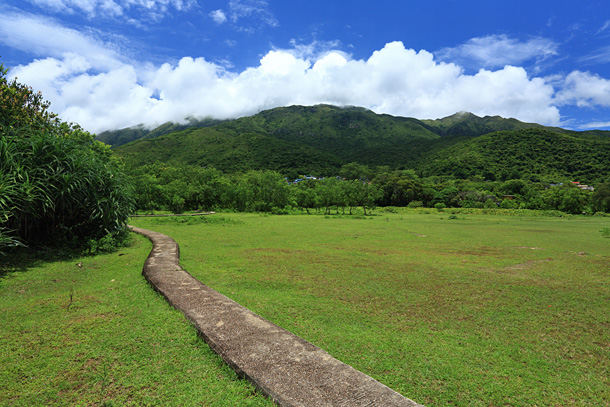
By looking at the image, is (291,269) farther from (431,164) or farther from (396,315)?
(431,164)

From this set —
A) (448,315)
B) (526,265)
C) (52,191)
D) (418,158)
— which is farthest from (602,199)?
(418,158)

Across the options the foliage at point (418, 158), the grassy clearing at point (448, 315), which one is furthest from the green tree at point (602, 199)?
the grassy clearing at point (448, 315)

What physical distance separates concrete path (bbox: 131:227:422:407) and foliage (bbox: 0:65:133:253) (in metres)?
5.97

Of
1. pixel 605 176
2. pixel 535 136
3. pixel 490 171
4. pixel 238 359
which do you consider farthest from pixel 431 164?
pixel 238 359

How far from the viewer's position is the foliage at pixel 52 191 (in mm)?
7586

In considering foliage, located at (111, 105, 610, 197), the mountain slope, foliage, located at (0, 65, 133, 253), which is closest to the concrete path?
foliage, located at (0, 65, 133, 253)

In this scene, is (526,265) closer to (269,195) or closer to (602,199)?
(269,195)

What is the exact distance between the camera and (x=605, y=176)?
7119cm

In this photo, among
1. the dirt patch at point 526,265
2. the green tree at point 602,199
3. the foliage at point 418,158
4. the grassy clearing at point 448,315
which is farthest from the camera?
the foliage at point 418,158

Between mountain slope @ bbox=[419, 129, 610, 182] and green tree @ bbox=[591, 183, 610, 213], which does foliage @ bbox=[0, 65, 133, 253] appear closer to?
green tree @ bbox=[591, 183, 610, 213]

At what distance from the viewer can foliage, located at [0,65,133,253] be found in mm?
7586

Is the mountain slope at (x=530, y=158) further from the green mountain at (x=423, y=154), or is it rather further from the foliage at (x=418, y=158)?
the foliage at (x=418, y=158)

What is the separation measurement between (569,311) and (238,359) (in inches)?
228

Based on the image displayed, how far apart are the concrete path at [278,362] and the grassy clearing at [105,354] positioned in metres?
0.13
